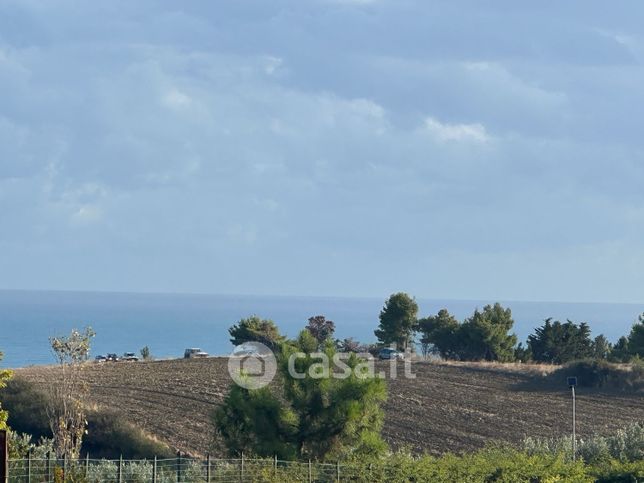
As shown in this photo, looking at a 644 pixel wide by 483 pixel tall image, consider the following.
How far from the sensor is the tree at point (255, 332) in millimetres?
78188

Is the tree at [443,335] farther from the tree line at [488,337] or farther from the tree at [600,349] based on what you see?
the tree at [600,349]

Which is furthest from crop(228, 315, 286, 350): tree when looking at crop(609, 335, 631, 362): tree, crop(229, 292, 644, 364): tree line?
crop(609, 335, 631, 362): tree

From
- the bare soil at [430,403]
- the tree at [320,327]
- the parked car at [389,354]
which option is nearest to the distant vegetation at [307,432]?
the bare soil at [430,403]

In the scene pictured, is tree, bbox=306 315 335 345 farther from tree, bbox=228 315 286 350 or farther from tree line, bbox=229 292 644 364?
tree, bbox=228 315 286 350

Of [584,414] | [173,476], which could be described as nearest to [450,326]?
[584,414]

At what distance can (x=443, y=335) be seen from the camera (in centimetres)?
8562

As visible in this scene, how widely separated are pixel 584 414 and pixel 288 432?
2320 centimetres

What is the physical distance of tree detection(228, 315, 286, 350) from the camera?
257ft

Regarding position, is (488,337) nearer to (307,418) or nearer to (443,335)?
(443,335)

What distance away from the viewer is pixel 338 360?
1309 inches

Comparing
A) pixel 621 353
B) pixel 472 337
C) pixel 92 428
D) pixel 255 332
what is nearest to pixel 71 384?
pixel 92 428

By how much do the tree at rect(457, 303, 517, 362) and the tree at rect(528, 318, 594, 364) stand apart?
2203mm

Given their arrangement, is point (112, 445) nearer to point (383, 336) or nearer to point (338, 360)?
point (338, 360)

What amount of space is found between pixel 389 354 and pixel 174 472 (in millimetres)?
51604
